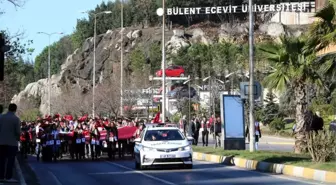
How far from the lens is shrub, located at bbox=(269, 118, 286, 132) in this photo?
66.4 metres

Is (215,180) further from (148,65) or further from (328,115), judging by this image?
(148,65)

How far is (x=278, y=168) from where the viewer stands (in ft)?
77.8

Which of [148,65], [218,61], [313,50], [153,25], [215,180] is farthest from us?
[153,25]

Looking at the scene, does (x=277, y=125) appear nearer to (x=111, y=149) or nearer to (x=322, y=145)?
(x=111, y=149)

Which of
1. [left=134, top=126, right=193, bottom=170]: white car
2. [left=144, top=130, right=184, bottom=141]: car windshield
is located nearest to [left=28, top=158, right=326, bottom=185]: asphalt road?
[left=134, top=126, right=193, bottom=170]: white car

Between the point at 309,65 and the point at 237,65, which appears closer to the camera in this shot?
the point at 309,65

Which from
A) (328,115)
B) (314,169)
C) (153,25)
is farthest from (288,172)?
(153,25)

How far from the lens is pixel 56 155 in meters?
34.8

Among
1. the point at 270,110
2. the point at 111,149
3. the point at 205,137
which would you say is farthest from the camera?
the point at 270,110

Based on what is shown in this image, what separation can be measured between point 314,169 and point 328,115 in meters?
34.9

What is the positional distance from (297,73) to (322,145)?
6089 millimetres

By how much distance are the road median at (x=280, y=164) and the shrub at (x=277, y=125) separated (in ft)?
111

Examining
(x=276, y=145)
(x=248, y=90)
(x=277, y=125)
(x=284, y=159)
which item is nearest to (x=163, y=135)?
(x=284, y=159)

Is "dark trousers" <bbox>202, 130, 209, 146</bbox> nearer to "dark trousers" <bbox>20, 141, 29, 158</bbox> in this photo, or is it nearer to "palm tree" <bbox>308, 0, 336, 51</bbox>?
"dark trousers" <bbox>20, 141, 29, 158</bbox>
